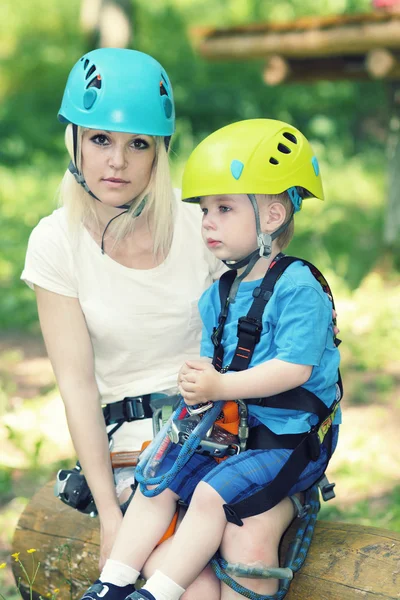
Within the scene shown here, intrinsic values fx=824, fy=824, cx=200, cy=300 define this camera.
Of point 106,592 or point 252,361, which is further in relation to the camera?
point 252,361

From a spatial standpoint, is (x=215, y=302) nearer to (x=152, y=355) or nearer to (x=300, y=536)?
(x=152, y=355)

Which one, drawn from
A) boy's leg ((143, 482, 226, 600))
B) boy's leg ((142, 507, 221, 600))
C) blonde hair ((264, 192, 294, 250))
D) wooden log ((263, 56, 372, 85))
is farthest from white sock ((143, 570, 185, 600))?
wooden log ((263, 56, 372, 85))

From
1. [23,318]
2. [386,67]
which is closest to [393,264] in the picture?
[386,67]

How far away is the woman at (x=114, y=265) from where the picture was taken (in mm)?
3048

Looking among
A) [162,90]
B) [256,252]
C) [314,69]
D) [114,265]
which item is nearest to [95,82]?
[162,90]

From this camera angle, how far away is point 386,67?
7730 millimetres

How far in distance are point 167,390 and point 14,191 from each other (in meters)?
10.1

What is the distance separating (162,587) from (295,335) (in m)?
0.87

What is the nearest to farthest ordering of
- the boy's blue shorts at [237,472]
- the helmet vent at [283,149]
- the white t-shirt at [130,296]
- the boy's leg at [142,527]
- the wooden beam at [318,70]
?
the boy's blue shorts at [237,472] → the boy's leg at [142,527] → the helmet vent at [283,149] → the white t-shirt at [130,296] → the wooden beam at [318,70]

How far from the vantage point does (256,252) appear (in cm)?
284

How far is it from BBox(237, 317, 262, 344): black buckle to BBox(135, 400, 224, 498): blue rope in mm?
255

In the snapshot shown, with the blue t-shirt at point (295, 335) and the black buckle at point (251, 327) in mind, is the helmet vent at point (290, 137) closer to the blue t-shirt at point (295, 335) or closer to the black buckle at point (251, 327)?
the blue t-shirt at point (295, 335)

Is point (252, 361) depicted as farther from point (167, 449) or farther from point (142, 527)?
point (142, 527)

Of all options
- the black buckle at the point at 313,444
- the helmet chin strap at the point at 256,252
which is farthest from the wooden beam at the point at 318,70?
the black buckle at the point at 313,444
